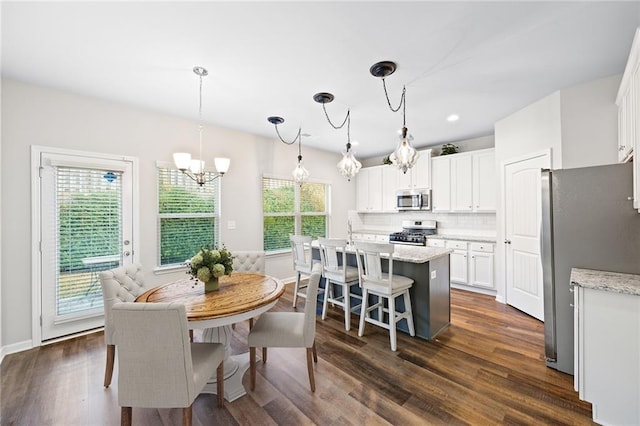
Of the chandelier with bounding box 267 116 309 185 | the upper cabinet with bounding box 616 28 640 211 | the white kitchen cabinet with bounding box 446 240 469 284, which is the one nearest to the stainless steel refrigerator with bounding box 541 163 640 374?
the upper cabinet with bounding box 616 28 640 211

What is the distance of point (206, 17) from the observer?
5.78ft

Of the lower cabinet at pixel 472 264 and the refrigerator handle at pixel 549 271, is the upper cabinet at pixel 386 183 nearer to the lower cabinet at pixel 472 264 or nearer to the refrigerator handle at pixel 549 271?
the lower cabinet at pixel 472 264

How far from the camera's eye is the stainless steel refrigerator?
6.37ft

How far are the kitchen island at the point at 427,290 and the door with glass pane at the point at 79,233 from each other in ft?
10.8

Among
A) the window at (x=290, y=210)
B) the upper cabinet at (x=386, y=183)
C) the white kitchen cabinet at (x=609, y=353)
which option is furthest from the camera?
the upper cabinet at (x=386, y=183)

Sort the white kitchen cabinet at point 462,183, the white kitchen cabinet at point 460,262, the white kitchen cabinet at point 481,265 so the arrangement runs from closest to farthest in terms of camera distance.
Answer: the white kitchen cabinet at point 481,265 < the white kitchen cabinet at point 460,262 < the white kitchen cabinet at point 462,183

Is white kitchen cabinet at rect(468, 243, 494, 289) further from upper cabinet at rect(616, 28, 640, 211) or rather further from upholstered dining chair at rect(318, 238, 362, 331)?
upholstered dining chair at rect(318, 238, 362, 331)

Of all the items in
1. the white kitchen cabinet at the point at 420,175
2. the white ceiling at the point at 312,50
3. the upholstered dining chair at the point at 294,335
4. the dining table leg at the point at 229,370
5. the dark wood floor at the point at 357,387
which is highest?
the white ceiling at the point at 312,50

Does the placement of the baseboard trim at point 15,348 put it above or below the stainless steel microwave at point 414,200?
below

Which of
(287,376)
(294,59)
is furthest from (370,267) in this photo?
(294,59)

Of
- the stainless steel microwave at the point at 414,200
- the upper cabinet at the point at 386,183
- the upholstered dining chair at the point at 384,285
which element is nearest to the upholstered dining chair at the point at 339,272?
the upholstered dining chair at the point at 384,285

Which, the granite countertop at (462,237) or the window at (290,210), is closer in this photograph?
the granite countertop at (462,237)

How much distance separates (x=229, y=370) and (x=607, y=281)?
2819 millimetres

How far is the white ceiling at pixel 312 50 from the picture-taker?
1721mm
